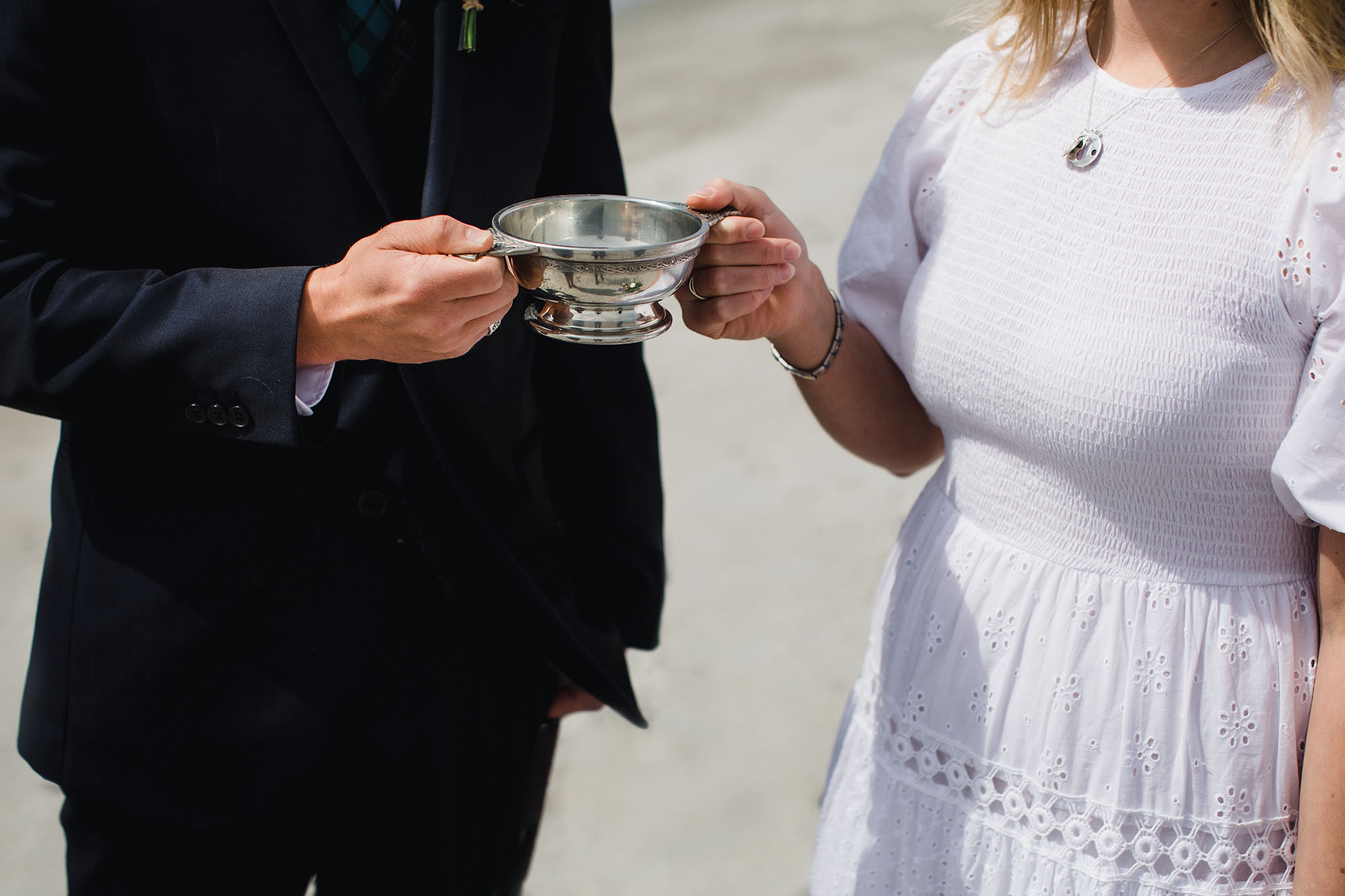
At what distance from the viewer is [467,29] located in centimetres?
138

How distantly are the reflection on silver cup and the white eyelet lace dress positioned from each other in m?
0.37

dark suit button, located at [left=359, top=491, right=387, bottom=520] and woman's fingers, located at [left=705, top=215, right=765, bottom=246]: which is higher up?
woman's fingers, located at [left=705, top=215, right=765, bottom=246]

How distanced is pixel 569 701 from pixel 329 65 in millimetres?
1123

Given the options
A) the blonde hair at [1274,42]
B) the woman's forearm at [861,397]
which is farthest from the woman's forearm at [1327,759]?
the woman's forearm at [861,397]

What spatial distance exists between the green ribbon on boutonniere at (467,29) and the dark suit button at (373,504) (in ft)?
1.92

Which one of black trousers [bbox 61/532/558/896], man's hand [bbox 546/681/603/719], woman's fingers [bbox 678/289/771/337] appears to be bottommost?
man's hand [bbox 546/681/603/719]

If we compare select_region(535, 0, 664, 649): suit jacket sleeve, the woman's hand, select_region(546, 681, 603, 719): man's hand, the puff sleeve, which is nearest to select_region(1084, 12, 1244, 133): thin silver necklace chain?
the puff sleeve

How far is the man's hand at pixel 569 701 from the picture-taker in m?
1.91

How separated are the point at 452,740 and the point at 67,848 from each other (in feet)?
1.71

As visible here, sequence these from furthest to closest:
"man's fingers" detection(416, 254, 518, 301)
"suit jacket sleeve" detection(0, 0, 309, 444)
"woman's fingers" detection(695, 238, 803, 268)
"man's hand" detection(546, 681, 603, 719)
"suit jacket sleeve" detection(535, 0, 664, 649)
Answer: "man's hand" detection(546, 681, 603, 719)
"suit jacket sleeve" detection(535, 0, 664, 649)
"woman's fingers" detection(695, 238, 803, 268)
"suit jacket sleeve" detection(0, 0, 309, 444)
"man's fingers" detection(416, 254, 518, 301)

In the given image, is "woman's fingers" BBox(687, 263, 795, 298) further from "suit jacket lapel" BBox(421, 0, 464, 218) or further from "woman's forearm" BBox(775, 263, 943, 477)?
"suit jacket lapel" BBox(421, 0, 464, 218)

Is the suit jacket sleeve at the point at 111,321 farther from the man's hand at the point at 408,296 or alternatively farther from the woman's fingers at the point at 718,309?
the woman's fingers at the point at 718,309

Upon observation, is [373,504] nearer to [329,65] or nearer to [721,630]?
[329,65]

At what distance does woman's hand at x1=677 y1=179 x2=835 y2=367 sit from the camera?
132 centimetres
